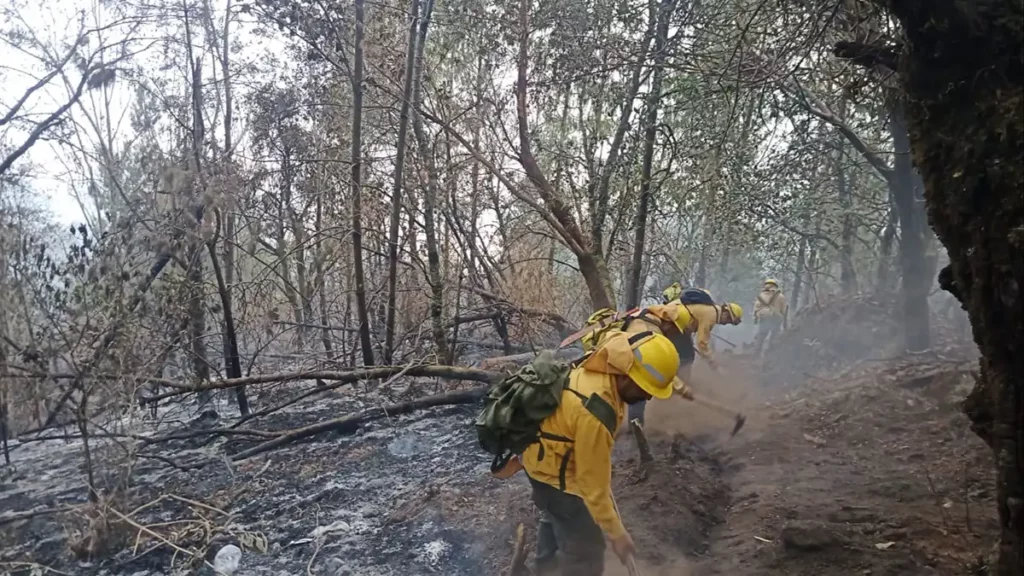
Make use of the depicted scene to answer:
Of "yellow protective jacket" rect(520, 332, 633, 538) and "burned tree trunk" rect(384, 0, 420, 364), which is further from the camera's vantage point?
"burned tree trunk" rect(384, 0, 420, 364)

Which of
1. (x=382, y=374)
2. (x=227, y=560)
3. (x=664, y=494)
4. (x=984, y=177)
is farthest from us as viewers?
(x=382, y=374)

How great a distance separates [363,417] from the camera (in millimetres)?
6938

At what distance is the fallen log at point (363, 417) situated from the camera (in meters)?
6.48

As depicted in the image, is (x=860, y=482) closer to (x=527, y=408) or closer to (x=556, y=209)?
(x=527, y=408)

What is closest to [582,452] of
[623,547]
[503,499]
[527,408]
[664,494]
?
[527,408]

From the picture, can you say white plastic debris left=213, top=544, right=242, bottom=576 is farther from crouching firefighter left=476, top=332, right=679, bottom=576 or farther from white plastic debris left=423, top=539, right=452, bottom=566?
crouching firefighter left=476, top=332, right=679, bottom=576

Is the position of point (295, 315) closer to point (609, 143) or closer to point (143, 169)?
point (143, 169)

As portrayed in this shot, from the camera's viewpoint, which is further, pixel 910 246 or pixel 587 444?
pixel 910 246

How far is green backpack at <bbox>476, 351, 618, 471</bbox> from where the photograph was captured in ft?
10.3

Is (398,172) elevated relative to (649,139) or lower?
lower

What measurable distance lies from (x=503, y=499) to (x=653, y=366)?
248cm

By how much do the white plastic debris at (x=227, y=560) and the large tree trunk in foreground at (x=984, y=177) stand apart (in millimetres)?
4125

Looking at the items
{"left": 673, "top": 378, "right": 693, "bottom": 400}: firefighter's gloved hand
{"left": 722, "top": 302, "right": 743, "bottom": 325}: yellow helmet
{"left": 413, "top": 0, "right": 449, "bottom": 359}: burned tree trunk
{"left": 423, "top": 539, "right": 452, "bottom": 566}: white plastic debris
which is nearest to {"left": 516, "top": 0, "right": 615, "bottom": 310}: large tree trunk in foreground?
{"left": 413, "top": 0, "right": 449, "bottom": 359}: burned tree trunk

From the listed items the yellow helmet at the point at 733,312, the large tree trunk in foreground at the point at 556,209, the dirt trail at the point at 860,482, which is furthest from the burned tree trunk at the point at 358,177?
the yellow helmet at the point at 733,312
